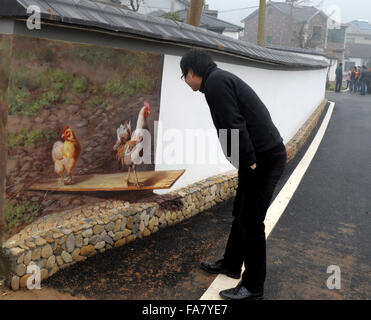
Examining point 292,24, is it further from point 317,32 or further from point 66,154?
point 66,154

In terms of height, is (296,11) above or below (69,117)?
above

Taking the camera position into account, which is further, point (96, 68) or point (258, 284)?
point (96, 68)

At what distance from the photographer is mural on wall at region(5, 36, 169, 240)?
9.96ft

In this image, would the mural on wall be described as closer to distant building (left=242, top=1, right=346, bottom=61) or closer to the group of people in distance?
the group of people in distance

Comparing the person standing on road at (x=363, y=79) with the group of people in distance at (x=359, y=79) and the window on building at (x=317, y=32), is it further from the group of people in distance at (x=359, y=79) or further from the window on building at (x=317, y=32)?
the window on building at (x=317, y=32)

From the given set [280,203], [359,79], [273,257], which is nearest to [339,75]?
[359,79]

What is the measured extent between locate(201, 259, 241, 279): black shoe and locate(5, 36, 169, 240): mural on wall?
1.15 meters

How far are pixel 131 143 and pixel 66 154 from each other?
805 millimetres

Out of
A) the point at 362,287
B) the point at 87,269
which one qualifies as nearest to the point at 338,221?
the point at 362,287

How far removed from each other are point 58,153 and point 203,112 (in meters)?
2.46

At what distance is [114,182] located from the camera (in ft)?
12.9
